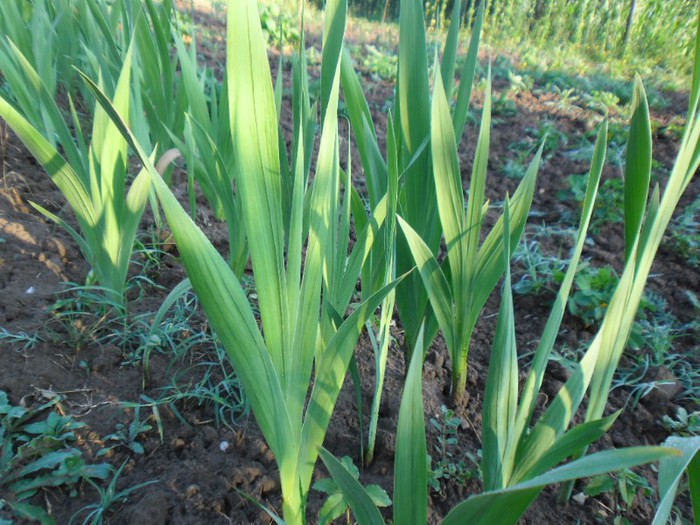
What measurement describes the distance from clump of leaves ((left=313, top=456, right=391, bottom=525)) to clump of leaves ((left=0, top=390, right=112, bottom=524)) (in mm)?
430

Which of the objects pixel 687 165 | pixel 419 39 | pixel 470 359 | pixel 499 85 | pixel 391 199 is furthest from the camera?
pixel 499 85

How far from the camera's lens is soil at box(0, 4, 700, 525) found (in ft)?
3.07

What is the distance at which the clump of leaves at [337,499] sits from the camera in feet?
2.60

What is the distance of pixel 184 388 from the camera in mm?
1153

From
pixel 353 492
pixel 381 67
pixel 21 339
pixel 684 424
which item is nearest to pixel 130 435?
pixel 21 339

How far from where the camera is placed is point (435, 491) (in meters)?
0.98

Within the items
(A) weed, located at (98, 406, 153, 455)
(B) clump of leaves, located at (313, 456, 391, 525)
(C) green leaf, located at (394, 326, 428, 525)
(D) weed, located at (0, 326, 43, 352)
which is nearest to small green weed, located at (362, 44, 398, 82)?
(D) weed, located at (0, 326, 43, 352)

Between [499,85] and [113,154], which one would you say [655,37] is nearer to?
[499,85]

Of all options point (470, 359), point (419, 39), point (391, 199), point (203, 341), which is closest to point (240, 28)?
point (391, 199)

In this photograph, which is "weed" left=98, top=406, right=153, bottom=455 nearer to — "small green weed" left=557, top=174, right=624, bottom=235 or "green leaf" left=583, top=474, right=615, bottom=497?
"green leaf" left=583, top=474, right=615, bottom=497

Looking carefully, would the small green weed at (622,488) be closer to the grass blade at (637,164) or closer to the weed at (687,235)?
the grass blade at (637,164)

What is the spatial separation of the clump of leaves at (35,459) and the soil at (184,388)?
3 centimetres

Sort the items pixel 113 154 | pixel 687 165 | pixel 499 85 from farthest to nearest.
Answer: pixel 499 85, pixel 113 154, pixel 687 165

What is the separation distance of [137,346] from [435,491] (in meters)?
0.81
